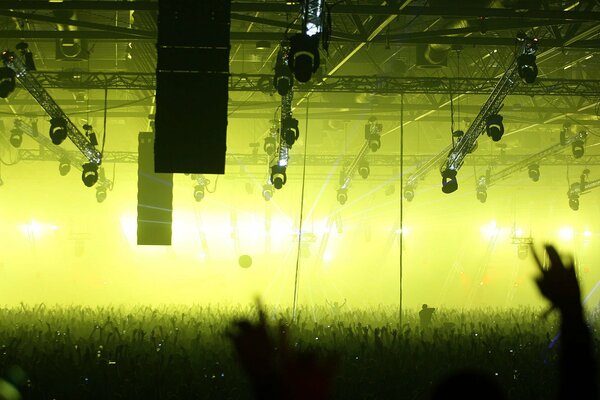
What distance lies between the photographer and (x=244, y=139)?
2386 cm

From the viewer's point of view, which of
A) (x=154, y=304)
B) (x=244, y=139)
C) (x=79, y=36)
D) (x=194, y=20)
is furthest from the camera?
(x=154, y=304)

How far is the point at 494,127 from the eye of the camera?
13.5m

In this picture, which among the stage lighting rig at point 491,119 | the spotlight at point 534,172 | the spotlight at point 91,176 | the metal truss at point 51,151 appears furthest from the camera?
the spotlight at point 534,172

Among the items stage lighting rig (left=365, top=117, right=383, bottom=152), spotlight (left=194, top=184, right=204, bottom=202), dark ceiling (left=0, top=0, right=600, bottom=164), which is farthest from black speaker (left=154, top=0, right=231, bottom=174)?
spotlight (left=194, top=184, right=204, bottom=202)

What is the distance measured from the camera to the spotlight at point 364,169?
68.0 feet

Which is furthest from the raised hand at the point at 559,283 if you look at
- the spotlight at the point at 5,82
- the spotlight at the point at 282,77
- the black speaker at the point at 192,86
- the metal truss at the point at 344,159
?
the metal truss at the point at 344,159

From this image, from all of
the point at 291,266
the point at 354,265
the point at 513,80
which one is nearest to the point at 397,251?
the point at 354,265

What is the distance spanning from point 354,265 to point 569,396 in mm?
28574

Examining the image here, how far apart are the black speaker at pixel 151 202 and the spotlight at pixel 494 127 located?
19.9ft

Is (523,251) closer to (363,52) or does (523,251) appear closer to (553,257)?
(363,52)

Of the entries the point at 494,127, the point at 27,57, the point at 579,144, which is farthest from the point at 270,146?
the point at 579,144

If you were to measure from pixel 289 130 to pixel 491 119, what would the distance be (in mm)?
3608

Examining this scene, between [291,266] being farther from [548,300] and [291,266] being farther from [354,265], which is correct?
[548,300]

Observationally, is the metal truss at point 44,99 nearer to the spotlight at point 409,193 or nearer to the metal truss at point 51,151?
the metal truss at point 51,151
